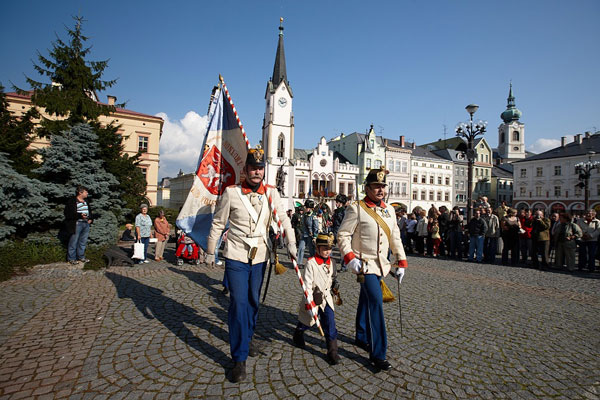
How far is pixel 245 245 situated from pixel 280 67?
5008 centimetres

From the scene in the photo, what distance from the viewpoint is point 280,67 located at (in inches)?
1924

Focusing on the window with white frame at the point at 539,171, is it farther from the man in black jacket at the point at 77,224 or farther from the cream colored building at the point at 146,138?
the man in black jacket at the point at 77,224

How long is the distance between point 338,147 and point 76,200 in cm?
5216

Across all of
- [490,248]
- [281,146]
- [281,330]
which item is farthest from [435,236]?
[281,146]

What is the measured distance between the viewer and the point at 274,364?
11.6 feet

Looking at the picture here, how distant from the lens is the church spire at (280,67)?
158 ft

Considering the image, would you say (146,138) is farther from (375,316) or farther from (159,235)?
(375,316)

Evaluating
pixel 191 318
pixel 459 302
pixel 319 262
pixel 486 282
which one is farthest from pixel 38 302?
pixel 486 282

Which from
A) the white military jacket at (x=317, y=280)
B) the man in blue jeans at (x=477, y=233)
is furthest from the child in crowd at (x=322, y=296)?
the man in blue jeans at (x=477, y=233)

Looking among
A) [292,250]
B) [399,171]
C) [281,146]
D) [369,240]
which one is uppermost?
[281,146]

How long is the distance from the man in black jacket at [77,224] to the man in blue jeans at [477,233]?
501 inches

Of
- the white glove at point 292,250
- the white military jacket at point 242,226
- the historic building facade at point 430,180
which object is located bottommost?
the white glove at point 292,250

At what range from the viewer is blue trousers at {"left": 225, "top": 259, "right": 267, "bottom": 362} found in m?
3.29

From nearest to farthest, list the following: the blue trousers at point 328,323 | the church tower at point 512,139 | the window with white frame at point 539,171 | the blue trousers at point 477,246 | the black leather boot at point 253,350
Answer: the blue trousers at point 328,323
the black leather boot at point 253,350
the blue trousers at point 477,246
the window with white frame at point 539,171
the church tower at point 512,139
